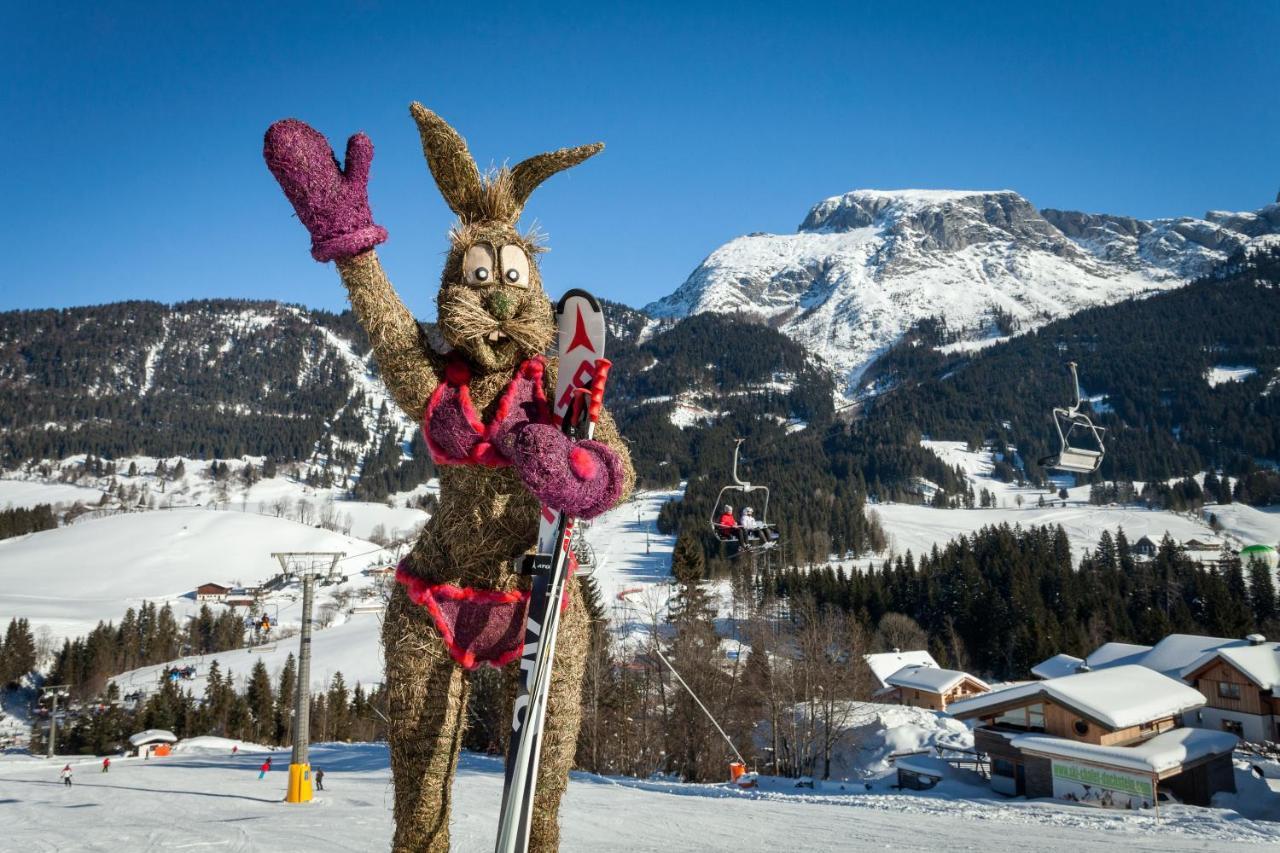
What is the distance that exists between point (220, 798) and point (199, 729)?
30221mm

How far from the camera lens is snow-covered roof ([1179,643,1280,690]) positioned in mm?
24344

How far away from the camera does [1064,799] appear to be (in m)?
18.0

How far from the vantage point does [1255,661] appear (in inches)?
987

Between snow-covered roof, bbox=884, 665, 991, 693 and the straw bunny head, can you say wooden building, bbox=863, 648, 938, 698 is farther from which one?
the straw bunny head

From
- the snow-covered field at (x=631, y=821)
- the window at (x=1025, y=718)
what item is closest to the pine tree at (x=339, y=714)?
the snow-covered field at (x=631, y=821)

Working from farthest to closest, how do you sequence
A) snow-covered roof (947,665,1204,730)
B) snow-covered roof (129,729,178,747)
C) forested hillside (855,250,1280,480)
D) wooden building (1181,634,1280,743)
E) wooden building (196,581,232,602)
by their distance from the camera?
forested hillside (855,250,1280,480), wooden building (196,581,232,602), snow-covered roof (129,729,178,747), wooden building (1181,634,1280,743), snow-covered roof (947,665,1204,730)

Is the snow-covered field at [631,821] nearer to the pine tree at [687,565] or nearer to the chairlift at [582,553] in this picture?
the chairlift at [582,553]

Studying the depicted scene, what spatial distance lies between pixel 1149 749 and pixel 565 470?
19.4 meters

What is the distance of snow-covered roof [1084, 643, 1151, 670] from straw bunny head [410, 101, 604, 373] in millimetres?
36213

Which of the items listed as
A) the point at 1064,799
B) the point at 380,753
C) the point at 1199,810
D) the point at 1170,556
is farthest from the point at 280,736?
the point at 1170,556

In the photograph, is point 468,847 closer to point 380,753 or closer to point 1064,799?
point 1064,799

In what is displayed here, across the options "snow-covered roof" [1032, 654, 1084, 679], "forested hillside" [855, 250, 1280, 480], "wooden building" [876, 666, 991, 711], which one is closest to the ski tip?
"wooden building" [876, 666, 991, 711]

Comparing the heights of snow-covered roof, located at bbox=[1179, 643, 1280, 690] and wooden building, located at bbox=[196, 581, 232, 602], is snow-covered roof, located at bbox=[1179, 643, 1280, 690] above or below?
below

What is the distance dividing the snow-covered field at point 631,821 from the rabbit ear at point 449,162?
21.1 feet
